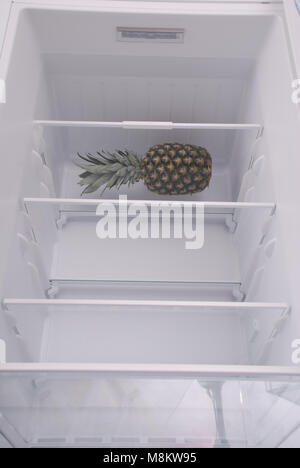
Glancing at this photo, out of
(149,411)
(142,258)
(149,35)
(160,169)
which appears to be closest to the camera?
(149,411)

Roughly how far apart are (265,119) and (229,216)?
39 cm

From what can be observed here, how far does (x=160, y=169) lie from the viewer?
1343 millimetres

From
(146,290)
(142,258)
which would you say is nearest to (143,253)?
(142,258)

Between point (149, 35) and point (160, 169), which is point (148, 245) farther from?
point (149, 35)

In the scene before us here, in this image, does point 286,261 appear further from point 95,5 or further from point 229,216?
point 95,5

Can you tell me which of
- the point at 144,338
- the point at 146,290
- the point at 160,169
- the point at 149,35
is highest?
the point at 149,35

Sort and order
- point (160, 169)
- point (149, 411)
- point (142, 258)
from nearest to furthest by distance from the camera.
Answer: point (149, 411) → point (160, 169) → point (142, 258)

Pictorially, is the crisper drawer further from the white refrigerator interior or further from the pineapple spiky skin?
the pineapple spiky skin

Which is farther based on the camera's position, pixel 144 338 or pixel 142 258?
pixel 142 258

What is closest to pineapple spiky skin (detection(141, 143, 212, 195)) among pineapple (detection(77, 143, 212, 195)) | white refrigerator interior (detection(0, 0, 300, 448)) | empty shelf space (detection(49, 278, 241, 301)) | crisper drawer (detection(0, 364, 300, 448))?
pineapple (detection(77, 143, 212, 195))

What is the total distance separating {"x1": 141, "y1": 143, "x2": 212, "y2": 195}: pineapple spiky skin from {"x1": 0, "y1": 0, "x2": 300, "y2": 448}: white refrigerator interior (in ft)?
0.48

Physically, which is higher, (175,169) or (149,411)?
(175,169)

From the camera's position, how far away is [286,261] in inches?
41.4

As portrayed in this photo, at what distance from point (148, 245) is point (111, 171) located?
28cm
